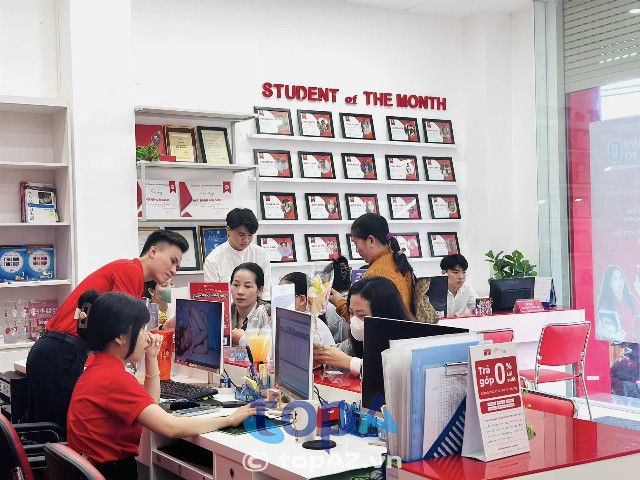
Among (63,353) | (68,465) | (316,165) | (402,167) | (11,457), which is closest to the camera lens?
(68,465)

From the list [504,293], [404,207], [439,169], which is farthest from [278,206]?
[504,293]

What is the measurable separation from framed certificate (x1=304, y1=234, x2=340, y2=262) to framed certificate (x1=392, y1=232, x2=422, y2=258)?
740mm

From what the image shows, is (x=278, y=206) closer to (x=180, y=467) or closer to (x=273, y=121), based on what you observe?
(x=273, y=121)

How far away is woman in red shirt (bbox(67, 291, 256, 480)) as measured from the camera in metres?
2.92

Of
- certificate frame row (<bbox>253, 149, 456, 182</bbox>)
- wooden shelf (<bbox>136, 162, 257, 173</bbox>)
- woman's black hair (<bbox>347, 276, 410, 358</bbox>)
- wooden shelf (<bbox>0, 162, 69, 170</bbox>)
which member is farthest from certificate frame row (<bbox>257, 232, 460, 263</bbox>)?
woman's black hair (<bbox>347, 276, 410, 358</bbox>)

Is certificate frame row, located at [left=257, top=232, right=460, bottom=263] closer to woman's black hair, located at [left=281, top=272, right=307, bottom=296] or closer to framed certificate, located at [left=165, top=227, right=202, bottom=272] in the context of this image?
framed certificate, located at [left=165, top=227, right=202, bottom=272]

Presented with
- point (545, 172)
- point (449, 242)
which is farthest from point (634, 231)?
point (449, 242)

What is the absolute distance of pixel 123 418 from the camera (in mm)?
2924

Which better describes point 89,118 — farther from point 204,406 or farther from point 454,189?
point 454,189

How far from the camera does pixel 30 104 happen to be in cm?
588

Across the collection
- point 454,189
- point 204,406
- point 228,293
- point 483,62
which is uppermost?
point 483,62

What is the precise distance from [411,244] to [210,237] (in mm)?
2178

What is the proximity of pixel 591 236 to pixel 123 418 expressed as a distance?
514cm

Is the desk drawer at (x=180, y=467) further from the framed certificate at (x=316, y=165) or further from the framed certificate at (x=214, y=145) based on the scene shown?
the framed certificate at (x=316, y=165)
